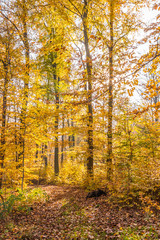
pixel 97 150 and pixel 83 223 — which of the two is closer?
pixel 83 223

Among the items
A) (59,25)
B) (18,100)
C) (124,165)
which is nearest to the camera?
(124,165)

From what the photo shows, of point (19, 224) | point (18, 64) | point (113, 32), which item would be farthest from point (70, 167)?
point (113, 32)

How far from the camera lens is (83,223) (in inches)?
181

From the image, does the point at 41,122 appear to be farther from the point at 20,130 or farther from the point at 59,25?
the point at 59,25

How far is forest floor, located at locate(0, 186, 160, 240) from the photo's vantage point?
3879mm

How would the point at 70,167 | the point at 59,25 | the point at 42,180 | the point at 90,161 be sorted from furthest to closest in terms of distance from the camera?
the point at 42,180
the point at 70,167
the point at 59,25
the point at 90,161

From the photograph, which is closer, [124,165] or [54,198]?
[124,165]

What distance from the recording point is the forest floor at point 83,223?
388 centimetres

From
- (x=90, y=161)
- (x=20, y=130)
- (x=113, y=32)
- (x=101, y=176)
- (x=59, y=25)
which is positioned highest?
(x=59, y=25)

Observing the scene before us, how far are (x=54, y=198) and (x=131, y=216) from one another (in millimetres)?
3941

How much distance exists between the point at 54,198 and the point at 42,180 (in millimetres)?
6691

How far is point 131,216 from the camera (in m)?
4.71

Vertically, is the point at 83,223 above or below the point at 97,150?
below

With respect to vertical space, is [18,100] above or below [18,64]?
below
